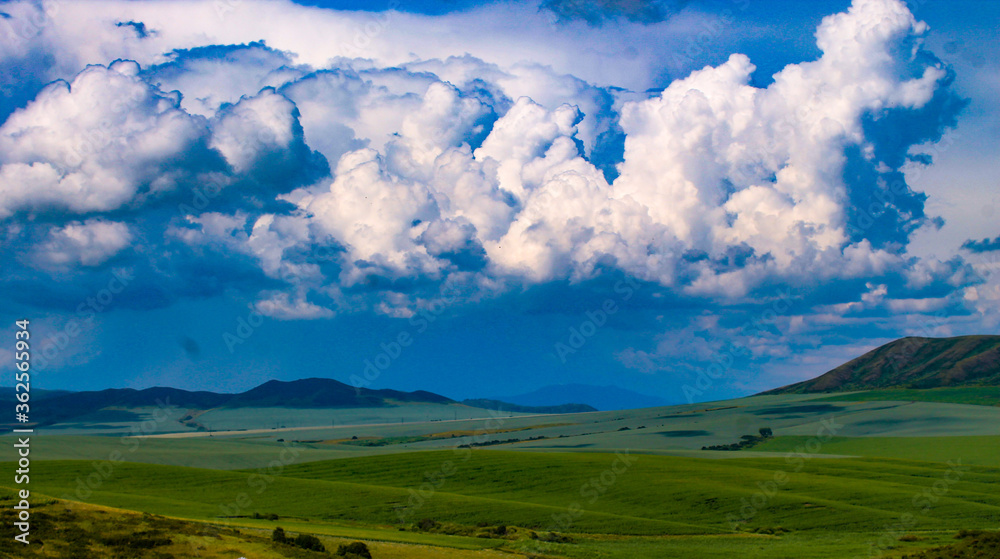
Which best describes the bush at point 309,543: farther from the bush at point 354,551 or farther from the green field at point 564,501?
the green field at point 564,501

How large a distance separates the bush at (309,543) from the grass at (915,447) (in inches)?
5377

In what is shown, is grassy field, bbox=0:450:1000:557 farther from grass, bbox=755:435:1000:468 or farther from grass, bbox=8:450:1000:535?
grass, bbox=755:435:1000:468

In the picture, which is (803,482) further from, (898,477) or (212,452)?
(212,452)

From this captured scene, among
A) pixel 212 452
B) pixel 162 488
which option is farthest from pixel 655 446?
pixel 162 488

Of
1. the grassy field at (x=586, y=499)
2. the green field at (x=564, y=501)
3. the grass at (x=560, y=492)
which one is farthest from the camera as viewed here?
the grass at (x=560, y=492)

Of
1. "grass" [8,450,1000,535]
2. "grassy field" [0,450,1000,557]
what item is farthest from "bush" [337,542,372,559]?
"grass" [8,450,1000,535]

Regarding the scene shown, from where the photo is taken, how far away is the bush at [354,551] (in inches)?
1721

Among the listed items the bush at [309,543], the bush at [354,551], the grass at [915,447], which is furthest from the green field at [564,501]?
the grass at [915,447]

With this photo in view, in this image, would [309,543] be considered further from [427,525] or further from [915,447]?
[915,447]

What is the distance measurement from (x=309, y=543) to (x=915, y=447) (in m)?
170

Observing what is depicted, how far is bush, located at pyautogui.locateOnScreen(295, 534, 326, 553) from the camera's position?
44.7 meters

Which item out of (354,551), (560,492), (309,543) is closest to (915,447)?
(560,492)

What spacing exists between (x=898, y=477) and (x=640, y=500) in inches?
1842

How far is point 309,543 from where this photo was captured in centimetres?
4509
